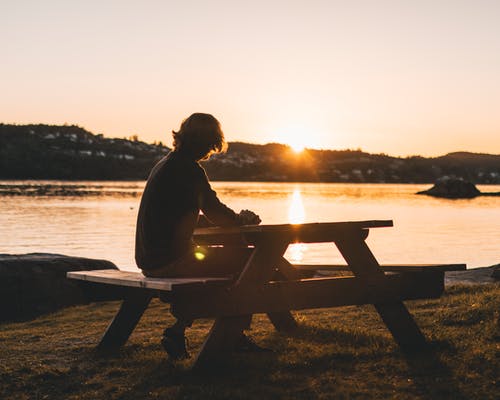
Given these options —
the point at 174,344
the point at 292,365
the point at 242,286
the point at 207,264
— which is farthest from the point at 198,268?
the point at 292,365

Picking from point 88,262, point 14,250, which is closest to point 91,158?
point 14,250

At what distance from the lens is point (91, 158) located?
164 m

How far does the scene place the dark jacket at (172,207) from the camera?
5762 millimetres

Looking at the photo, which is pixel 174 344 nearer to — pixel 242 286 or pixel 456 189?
pixel 242 286

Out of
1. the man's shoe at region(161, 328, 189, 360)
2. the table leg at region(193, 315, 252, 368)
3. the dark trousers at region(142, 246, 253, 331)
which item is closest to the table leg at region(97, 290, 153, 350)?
the man's shoe at region(161, 328, 189, 360)

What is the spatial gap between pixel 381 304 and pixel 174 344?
6.60 feet

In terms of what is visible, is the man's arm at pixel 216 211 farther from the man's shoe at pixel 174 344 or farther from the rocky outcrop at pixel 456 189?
the rocky outcrop at pixel 456 189

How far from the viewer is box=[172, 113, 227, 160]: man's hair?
19.0 ft

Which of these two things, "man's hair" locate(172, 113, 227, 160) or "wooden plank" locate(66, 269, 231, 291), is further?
"man's hair" locate(172, 113, 227, 160)

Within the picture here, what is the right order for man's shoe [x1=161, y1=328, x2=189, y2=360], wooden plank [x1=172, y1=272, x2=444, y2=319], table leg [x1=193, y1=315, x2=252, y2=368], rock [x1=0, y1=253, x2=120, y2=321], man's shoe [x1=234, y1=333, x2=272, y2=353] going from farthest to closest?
rock [x1=0, y1=253, x2=120, y2=321], man's shoe [x1=234, y1=333, x2=272, y2=353], man's shoe [x1=161, y1=328, x2=189, y2=360], table leg [x1=193, y1=315, x2=252, y2=368], wooden plank [x1=172, y1=272, x2=444, y2=319]

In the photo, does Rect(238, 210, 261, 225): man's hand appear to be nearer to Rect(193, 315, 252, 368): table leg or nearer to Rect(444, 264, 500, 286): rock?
Rect(193, 315, 252, 368): table leg

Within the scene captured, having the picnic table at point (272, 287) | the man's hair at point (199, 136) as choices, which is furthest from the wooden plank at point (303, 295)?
the man's hair at point (199, 136)

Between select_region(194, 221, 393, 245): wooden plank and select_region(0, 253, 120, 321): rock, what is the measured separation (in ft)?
16.6

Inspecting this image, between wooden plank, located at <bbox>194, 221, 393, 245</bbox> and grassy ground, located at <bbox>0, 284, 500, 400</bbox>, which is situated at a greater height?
wooden plank, located at <bbox>194, 221, 393, 245</bbox>
